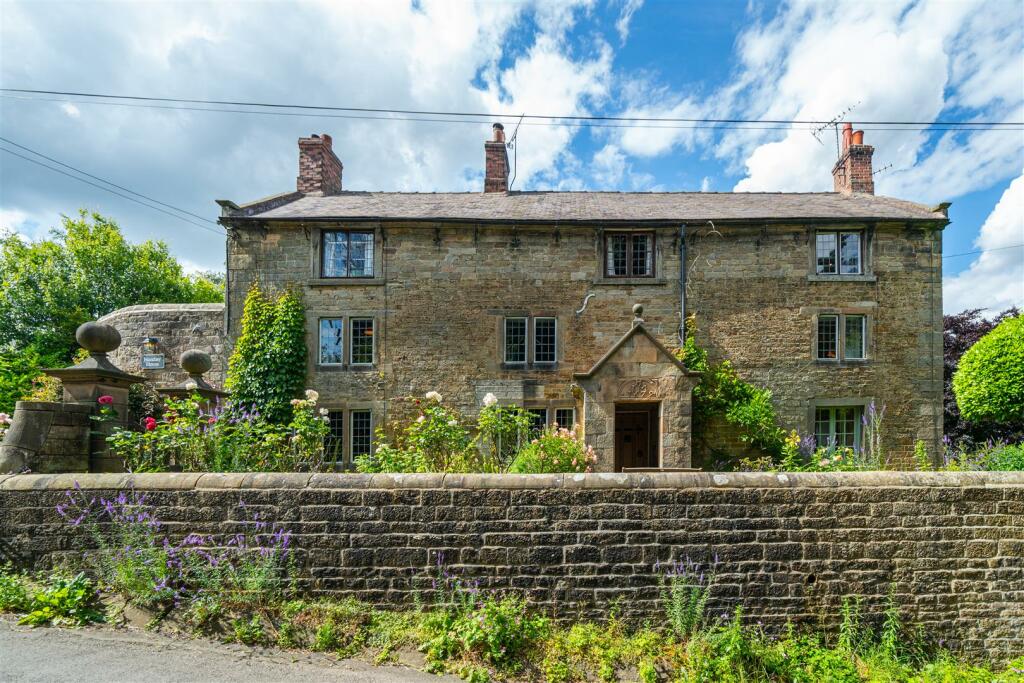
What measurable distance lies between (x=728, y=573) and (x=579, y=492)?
1754 millimetres

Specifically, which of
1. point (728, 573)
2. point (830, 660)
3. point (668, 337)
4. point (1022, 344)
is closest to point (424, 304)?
point (668, 337)

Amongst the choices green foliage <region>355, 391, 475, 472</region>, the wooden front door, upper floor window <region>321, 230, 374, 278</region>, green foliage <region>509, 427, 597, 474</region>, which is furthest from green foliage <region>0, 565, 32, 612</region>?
the wooden front door

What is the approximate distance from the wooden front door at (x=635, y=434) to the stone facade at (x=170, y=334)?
1209cm

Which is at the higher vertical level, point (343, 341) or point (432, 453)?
point (343, 341)

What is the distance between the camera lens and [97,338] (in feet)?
21.6

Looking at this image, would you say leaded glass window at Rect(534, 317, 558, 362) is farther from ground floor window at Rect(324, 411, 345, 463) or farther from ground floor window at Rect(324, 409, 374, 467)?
ground floor window at Rect(324, 411, 345, 463)

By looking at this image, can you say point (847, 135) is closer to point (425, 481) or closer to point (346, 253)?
point (346, 253)

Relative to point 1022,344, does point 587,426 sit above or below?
below

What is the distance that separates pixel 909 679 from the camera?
457cm

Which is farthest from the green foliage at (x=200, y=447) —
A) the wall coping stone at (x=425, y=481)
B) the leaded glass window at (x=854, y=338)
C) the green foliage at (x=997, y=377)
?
the green foliage at (x=997, y=377)

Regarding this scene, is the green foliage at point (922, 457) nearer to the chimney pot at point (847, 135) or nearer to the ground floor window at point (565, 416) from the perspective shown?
the ground floor window at point (565, 416)

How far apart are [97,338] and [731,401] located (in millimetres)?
13458

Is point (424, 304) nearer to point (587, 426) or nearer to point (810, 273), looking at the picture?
point (587, 426)

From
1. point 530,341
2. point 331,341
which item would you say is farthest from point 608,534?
point 331,341
